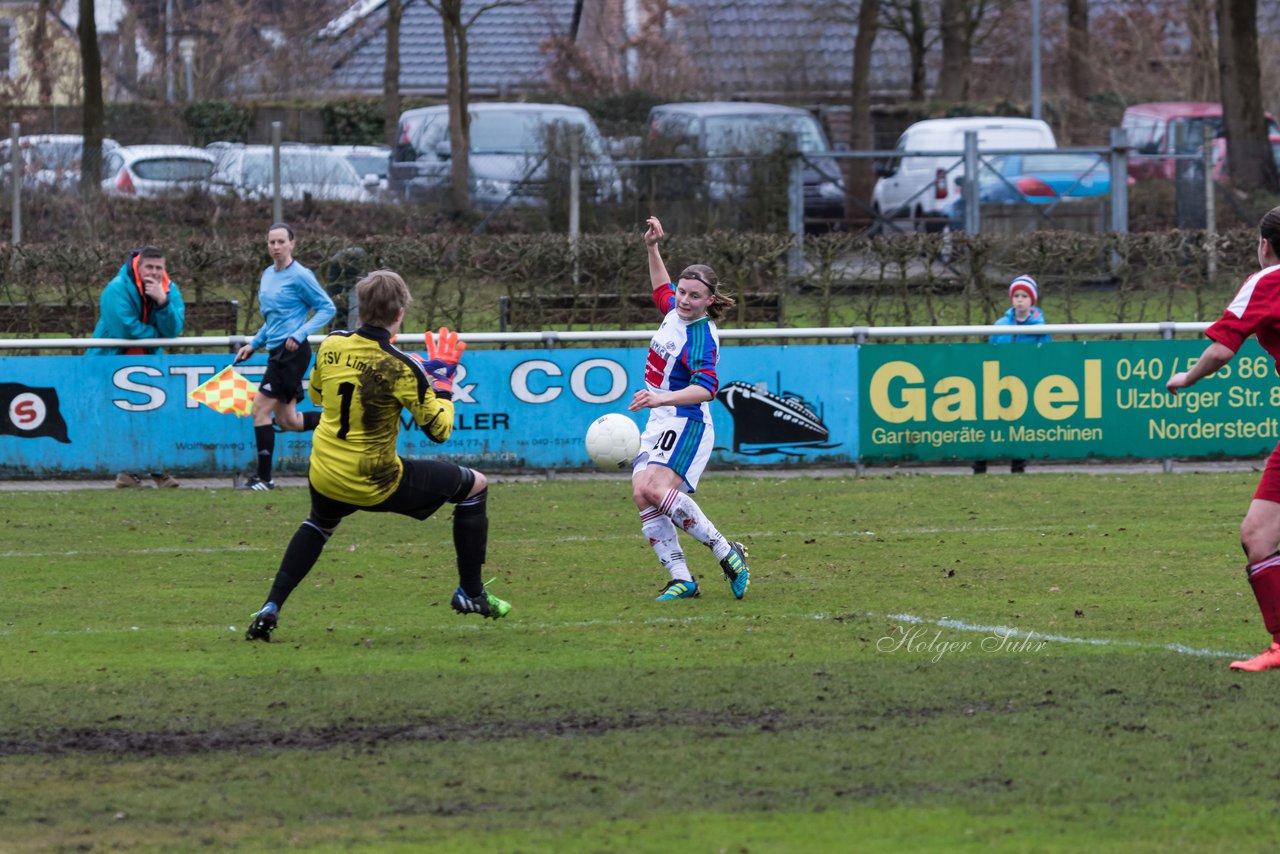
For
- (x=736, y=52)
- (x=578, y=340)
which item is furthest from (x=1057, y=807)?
(x=736, y=52)

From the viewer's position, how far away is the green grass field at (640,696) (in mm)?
5609

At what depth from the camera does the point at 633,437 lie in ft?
35.7

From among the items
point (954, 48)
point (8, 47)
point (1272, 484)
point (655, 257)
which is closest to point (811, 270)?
point (655, 257)

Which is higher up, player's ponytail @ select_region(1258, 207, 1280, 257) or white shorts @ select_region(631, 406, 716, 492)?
player's ponytail @ select_region(1258, 207, 1280, 257)

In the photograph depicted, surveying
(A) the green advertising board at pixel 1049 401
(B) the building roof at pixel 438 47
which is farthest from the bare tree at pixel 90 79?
(B) the building roof at pixel 438 47

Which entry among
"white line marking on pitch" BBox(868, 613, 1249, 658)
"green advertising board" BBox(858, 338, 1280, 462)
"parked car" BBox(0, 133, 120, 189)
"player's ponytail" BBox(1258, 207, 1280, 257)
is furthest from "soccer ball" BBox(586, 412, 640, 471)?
"parked car" BBox(0, 133, 120, 189)

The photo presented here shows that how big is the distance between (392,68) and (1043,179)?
15346mm

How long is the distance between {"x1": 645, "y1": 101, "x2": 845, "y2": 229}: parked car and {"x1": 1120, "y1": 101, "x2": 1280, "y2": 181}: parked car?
4740 mm

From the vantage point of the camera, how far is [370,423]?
8297mm

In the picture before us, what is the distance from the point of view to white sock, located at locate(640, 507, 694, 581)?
9.64m

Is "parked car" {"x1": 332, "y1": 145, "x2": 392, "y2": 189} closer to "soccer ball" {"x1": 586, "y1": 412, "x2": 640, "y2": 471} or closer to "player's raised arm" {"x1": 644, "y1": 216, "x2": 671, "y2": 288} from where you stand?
"soccer ball" {"x1": 586, "y1": 412, "x2": 640, "y2": 471}

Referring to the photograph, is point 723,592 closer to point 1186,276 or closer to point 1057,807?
point 1057,807

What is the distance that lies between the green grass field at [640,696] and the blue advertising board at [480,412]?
3032mm

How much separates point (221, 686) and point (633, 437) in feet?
12.9
